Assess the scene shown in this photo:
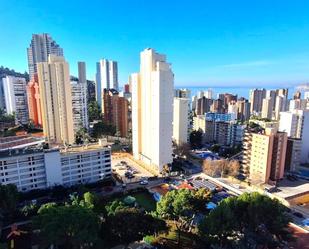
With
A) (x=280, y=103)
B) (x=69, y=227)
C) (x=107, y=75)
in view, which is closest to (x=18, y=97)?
(x=107, y=75)

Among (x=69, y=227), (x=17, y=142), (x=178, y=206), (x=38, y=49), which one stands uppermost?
(x=38, y=49)

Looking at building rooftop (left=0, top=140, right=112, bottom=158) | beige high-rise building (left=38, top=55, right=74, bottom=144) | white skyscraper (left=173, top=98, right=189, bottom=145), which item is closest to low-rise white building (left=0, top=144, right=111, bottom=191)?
building rooftop (left=0, top=140, right=112, bottom=158)

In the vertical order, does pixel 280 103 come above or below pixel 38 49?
below

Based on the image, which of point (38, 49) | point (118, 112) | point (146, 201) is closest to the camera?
point (146, 201)

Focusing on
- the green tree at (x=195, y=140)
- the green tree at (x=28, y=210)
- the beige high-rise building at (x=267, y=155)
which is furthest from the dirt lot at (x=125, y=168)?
the green tree at (x=195, y=140)

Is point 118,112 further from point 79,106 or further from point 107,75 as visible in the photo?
point 107,75

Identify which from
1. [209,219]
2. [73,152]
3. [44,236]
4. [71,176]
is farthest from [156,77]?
[44,236]

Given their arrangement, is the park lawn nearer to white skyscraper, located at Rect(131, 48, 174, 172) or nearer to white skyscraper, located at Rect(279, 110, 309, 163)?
white skyscraper, located at Rect(131, 48, 174, 172)

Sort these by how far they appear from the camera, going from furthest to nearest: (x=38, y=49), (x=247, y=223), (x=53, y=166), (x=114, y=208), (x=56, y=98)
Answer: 1. (x=38, y=49)
2. (x=56, y=98)
3. (x=53, y=166)
4. (x=114, y=208)
5. (x=247, y=223)
